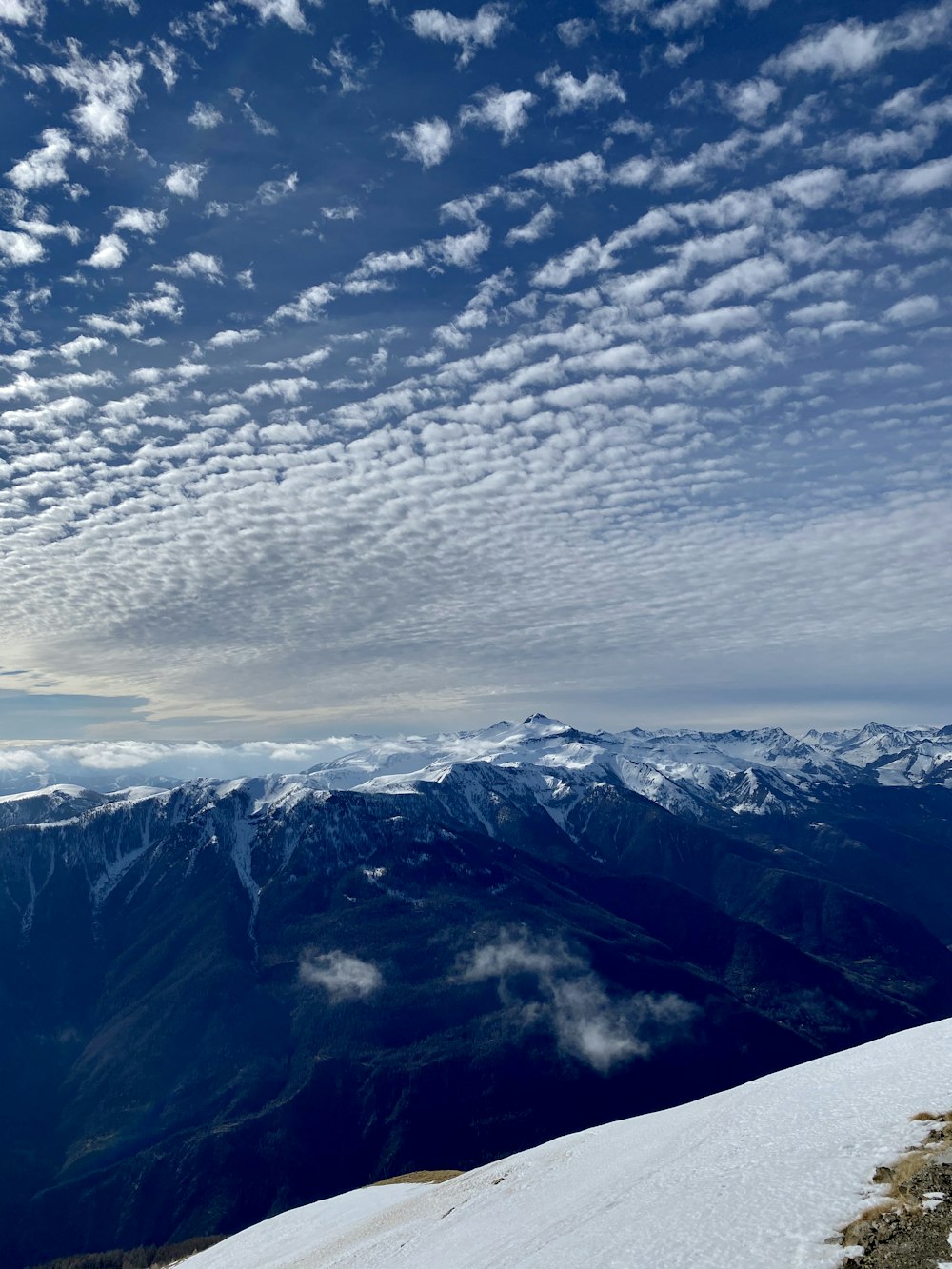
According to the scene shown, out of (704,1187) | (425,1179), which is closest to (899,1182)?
(704,1187)

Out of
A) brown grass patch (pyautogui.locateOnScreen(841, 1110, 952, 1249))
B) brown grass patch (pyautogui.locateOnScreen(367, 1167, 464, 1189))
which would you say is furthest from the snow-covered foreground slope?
brown grass patch (pyautogui.locateOnScreen(367, 1167, 464, 1189))

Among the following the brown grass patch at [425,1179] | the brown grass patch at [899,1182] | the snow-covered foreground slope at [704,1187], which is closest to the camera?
the brown grass patch at [899,1182]

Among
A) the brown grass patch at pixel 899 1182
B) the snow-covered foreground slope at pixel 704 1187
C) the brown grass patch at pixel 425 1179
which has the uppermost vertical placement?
the brown grass patch at pixel 899 1182

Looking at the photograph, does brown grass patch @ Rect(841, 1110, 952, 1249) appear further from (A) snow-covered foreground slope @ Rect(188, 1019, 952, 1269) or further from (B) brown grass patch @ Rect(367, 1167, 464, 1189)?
(B) brown grass patch @ Rect(367, 1167, 464, 1189)

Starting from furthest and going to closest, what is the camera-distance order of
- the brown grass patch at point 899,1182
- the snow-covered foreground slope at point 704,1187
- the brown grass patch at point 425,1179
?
the brown grass patch at point 425,1179, the snow-covered foreground slope at point 704,1187, the brown grass patch at point 899,1182

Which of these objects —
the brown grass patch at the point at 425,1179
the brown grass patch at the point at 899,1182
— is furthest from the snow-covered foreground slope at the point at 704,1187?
the brown grass patch at the point at 425,1179

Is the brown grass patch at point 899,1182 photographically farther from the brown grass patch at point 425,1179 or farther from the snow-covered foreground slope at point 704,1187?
the brown grass patch at point 425,1179

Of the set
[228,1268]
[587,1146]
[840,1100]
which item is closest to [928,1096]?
[840,1100]

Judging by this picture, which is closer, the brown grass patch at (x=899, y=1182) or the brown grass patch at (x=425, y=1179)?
the brown grass patch at (x=899, y=1182)
